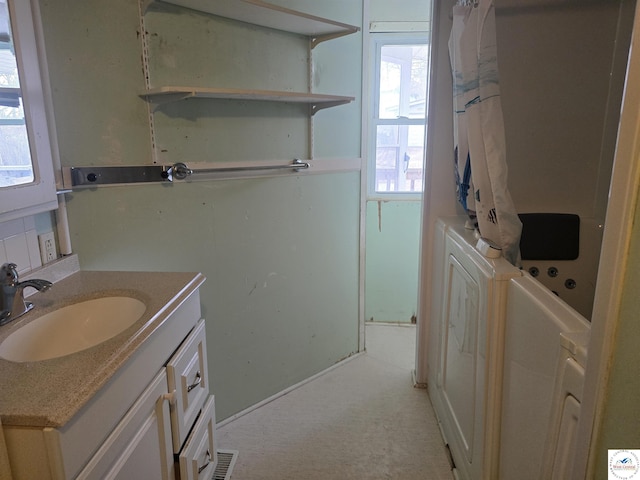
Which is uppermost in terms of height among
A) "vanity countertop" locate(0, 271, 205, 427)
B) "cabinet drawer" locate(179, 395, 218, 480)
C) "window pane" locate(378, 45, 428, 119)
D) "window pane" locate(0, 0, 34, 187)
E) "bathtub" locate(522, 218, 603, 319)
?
"window pane" locate(378, 45, 428, 119)

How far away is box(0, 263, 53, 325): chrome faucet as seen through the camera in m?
1.11

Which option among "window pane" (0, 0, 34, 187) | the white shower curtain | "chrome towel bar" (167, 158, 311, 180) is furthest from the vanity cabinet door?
the white shower curtain

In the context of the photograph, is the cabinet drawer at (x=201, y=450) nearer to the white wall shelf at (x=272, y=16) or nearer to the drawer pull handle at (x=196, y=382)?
the drawer pull handle at (x=196, y=382)

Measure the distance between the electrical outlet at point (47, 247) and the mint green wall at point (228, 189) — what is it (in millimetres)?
86

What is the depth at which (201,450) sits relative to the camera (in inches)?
57.2

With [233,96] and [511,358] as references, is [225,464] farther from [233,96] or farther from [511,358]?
[233,96]

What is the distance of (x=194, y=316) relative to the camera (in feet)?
4.79

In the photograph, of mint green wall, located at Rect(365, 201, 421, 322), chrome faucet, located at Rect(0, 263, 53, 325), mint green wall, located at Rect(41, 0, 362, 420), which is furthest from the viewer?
mint green wall, located at Rect(365, 201, 421, 322)

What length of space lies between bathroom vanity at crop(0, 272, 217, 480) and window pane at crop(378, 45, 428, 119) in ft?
6.95

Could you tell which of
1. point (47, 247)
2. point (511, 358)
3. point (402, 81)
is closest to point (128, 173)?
point (47, 247)

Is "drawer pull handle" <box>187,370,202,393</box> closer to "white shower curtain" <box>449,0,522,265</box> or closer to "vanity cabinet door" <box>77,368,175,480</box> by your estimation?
"vanity cabinet door" <box>77,368,175,480</box>

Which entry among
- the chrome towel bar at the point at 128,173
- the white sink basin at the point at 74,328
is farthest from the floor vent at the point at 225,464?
the chrome towel bar at the point at 128,173

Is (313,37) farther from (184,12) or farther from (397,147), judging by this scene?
(397,147)

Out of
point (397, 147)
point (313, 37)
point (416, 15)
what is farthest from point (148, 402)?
point (416, 15)
